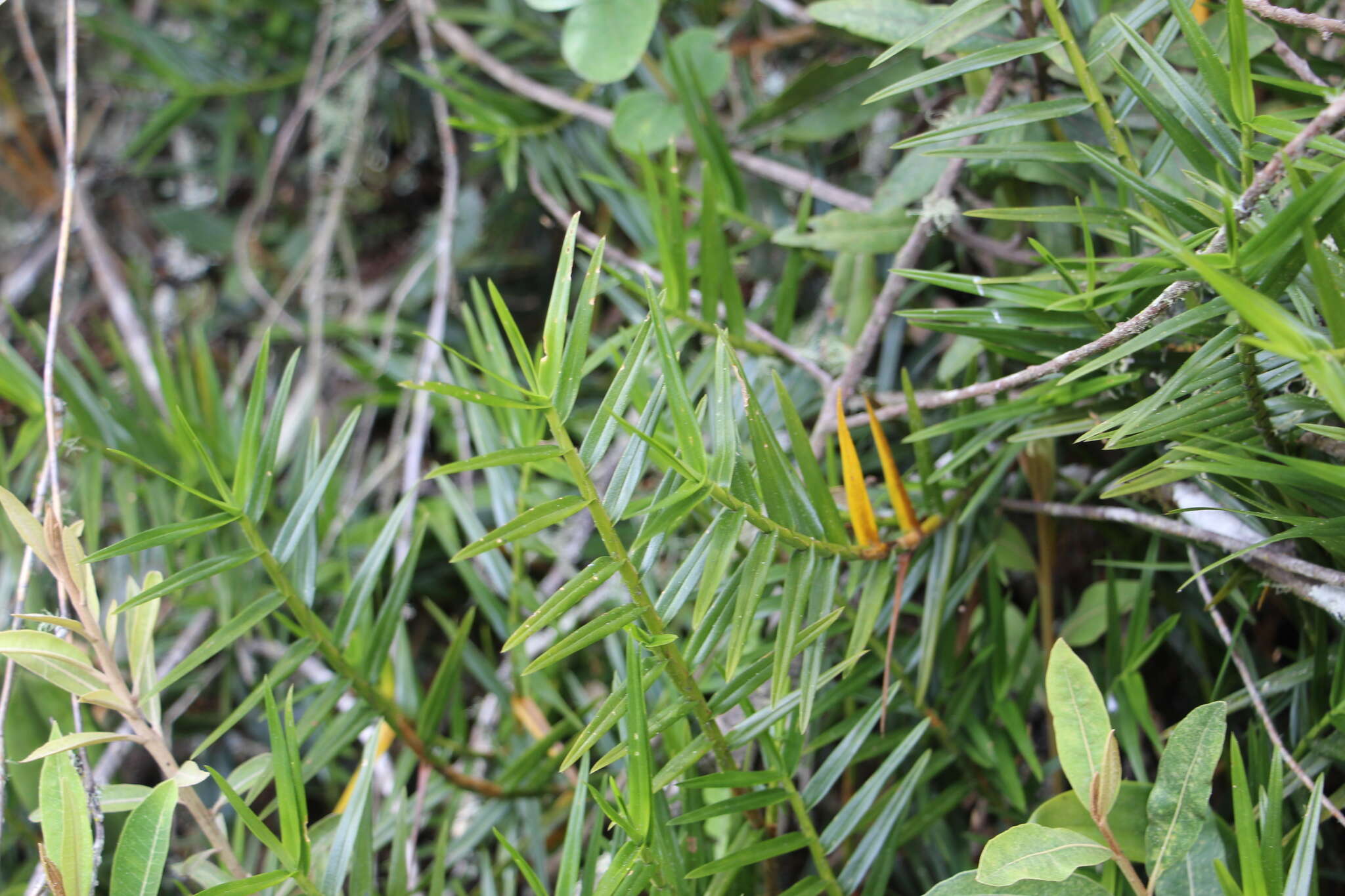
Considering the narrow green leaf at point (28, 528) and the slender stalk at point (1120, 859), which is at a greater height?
the narrow green leaf at point (28, 528)

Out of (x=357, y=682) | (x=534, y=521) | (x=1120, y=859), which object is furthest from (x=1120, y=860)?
(x=357, y=682)

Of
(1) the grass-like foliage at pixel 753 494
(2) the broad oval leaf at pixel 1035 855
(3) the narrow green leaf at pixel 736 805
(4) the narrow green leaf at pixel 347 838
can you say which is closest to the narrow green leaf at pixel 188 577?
(1) the grass-like foliage at pixel 753 494

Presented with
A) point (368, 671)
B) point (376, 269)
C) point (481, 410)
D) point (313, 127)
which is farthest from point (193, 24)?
point (368, 671)

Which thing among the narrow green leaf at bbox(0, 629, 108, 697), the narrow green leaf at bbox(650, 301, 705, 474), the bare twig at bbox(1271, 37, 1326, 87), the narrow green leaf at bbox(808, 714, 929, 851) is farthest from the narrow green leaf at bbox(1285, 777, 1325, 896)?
the narrow green leaf at bbox(0, 629, 108, 697)

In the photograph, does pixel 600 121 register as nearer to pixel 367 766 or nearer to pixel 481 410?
pixel 481 410

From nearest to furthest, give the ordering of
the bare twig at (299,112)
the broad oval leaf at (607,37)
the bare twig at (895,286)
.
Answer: the bare twig at (895,286)
the broad oval leaf at (607,37)
the bare twig at (299,112)

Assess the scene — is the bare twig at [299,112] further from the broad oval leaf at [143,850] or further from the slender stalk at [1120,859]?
the slender stalk at [1120,859]

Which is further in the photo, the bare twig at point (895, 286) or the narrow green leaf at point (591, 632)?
the bare twig at point (895, 286)

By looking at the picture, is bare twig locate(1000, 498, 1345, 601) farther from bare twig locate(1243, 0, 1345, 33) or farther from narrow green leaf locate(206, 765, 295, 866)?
narrow green leaf locate(206, 765, 295, 866)

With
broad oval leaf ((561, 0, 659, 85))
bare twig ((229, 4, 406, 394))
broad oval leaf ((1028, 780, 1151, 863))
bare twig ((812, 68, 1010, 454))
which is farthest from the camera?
bare twig ((229, 4, 406, 394))
